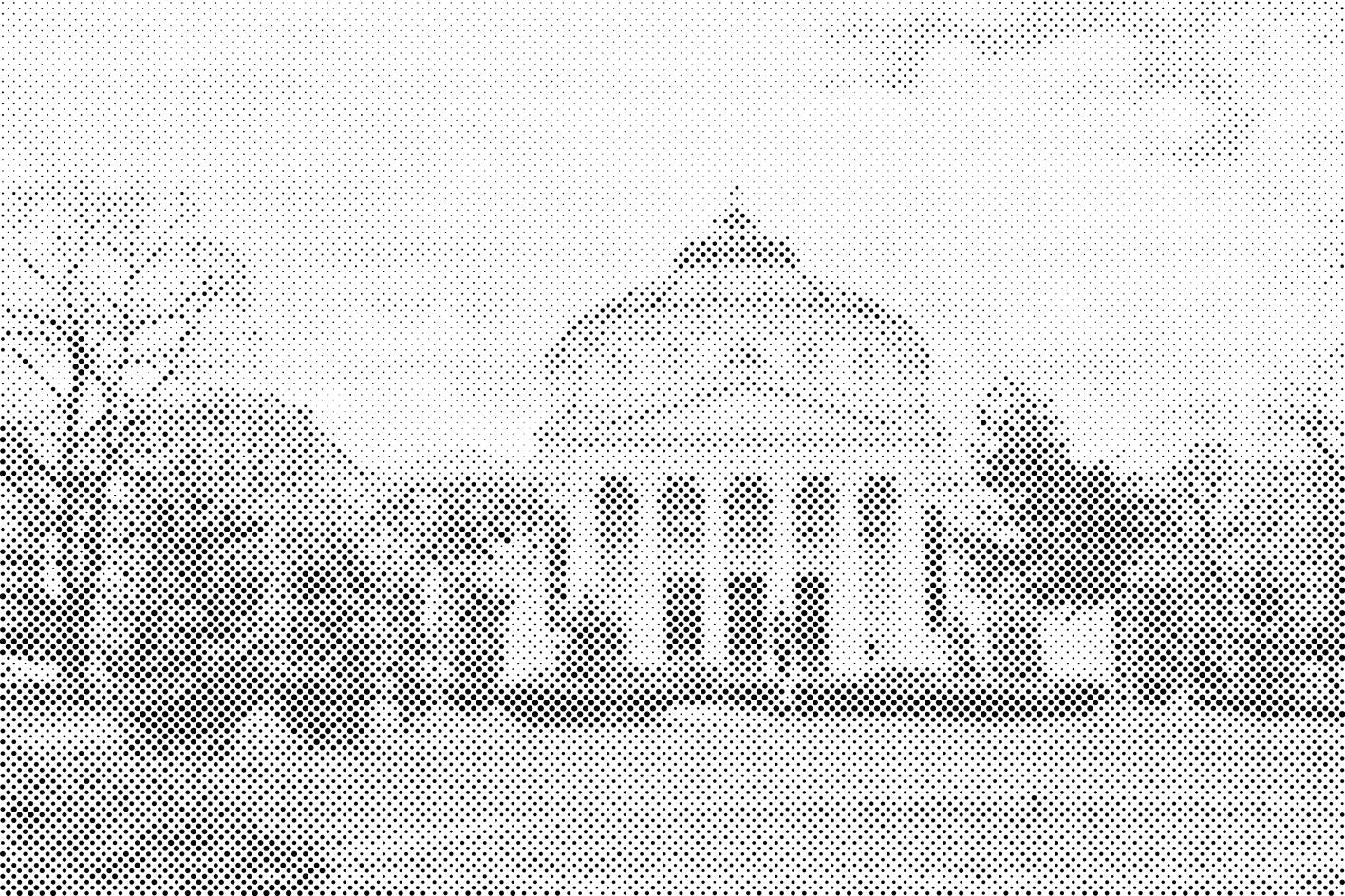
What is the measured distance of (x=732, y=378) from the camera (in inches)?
501

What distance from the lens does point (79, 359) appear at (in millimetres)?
13836

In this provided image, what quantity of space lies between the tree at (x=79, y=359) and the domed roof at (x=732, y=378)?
253cm

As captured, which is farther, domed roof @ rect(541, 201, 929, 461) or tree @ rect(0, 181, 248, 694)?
domed roof @ rect(541, 201, 929, 461)

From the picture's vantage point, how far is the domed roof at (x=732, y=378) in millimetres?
12055

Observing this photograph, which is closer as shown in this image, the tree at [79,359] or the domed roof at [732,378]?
the tree at [79,359]

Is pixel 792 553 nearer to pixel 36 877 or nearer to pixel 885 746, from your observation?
pixel 885 746

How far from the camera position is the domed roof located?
12.1 metres

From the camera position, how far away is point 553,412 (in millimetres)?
11914

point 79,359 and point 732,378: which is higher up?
point 732,378

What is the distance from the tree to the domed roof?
2.53m

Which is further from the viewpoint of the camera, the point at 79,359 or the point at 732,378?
the point at 79,359

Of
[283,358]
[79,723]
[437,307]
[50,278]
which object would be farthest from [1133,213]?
[50,278]

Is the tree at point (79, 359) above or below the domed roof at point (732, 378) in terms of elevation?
below

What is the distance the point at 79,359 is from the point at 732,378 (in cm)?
532
